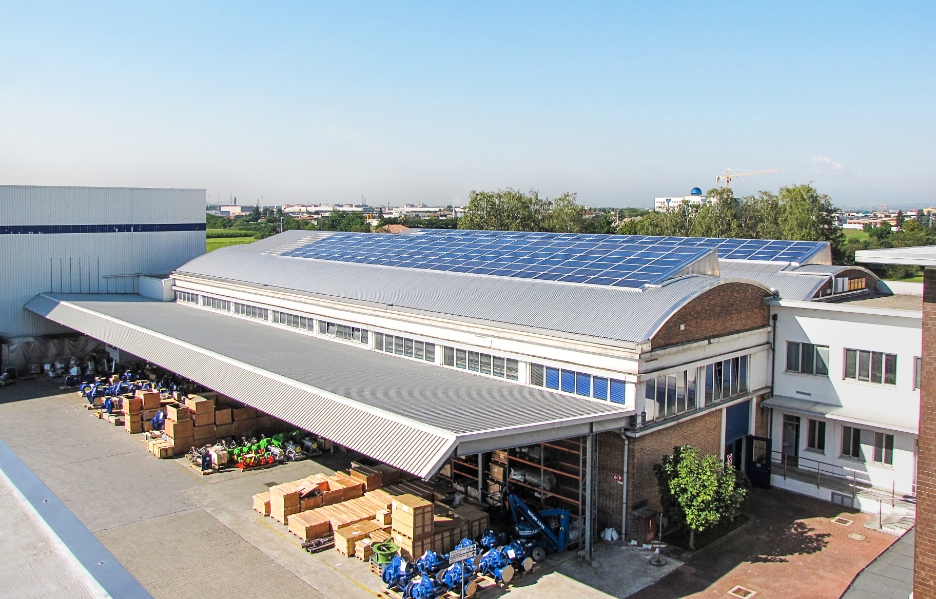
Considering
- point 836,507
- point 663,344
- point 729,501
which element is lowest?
point 836,507

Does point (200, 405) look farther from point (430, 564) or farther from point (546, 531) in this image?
point (546, 531)

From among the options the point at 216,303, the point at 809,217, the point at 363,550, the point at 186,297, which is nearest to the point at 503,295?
the point at 363,550

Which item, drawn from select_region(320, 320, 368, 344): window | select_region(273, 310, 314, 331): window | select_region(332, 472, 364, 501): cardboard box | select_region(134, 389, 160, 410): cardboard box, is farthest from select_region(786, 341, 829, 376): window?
select_region(134, 389, 160, 410): cardboard box

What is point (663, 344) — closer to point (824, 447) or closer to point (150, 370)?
point (824, 447)

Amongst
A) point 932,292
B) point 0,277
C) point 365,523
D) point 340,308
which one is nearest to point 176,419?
point 340,308

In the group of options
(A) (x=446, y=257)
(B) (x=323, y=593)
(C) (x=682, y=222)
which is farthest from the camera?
(C) (x=682, y=222)

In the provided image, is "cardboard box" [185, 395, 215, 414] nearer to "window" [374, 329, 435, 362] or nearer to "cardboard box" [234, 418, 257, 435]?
"cardboard box" [234, 418, 257, 435]
